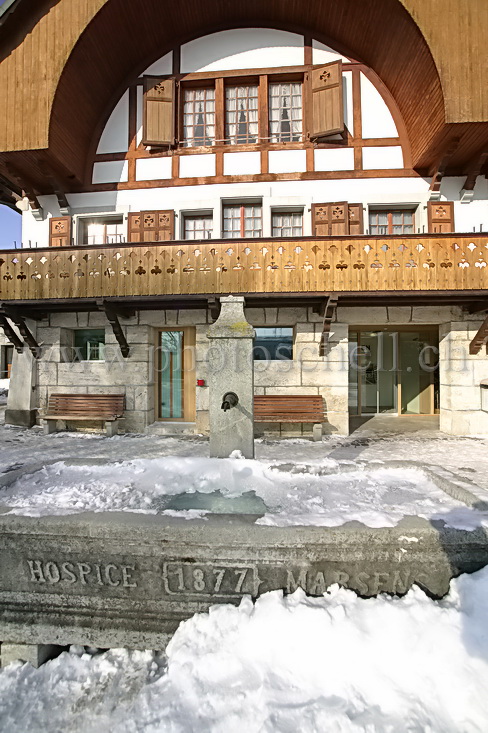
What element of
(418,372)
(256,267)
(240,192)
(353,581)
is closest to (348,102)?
(240,192)

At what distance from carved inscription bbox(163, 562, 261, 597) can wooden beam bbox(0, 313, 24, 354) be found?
10.3 metres

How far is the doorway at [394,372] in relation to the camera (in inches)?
512

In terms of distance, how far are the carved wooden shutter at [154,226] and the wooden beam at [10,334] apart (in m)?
4.68

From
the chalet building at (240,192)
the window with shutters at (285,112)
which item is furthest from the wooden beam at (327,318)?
the window with shutters at (285,112)

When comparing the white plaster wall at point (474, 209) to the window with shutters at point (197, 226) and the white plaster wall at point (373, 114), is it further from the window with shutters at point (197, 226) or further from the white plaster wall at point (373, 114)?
the window with shutters at point (197, 226)

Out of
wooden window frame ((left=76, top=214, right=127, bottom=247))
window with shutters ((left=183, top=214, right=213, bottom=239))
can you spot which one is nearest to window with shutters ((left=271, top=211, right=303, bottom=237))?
window with shutters ((left=183, top=214, right=213, bottom=239))

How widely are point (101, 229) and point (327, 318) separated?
8423 mm

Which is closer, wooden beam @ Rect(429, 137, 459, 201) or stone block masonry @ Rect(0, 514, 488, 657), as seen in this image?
stone block masonry @ Rect(0, 514, 488, 657)

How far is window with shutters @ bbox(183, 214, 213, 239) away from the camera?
1172 cm

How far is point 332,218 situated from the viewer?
1088 cm

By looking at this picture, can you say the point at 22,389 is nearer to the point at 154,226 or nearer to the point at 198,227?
the point at 154,226

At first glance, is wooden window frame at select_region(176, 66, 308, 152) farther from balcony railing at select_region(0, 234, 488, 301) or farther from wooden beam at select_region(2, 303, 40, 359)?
wooden beam at select_region(2, 303, 40, 359)

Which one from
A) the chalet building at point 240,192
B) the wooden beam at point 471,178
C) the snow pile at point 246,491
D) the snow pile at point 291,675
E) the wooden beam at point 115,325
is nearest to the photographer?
the snow pile at point 291,675

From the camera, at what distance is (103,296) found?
9781mm
